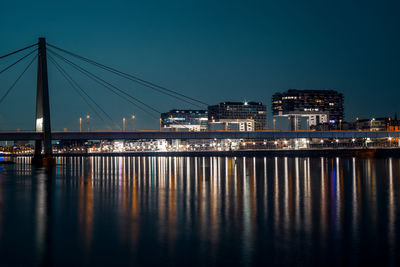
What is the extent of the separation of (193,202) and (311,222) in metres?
8.50

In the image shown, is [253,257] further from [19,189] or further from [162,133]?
[162,133]

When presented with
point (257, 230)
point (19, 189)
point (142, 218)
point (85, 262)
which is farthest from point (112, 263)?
point (19, 189)

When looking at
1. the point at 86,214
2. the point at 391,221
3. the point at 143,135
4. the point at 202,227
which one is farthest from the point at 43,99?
the point at 391,221

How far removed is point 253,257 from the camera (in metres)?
12.9

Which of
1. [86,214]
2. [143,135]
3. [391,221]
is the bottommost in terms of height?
[391,221]

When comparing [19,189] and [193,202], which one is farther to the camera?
[19,189]

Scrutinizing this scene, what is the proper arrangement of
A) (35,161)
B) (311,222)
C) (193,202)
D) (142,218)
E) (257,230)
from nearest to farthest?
1. (257,230)
2. (311,222)
3. (142,218)
4. (193,202)
5. (35,161)

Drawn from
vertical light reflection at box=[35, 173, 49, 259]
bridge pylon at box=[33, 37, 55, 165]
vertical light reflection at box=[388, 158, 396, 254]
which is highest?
bridge pylon at box=[33, 37, 55, 165]

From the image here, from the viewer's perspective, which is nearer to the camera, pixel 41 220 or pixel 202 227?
pixel 202 227

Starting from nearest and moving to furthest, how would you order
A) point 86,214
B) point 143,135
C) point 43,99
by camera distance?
point 86,214
point 43,99
point 143,135

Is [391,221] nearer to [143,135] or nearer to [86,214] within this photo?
[86,214]

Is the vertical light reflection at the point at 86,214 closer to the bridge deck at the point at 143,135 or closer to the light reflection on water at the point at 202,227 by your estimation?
the light reflection on water at the point at 202,227

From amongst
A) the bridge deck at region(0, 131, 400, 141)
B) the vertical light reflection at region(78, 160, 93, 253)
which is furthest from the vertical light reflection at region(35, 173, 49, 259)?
the bridge deck at region(0, 131, 400, 141)

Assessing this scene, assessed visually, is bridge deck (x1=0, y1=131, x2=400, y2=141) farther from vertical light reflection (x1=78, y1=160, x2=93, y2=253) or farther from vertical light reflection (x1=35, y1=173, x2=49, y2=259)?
vertical light reflection (x1=78, y1=160, x2=93, y2=253)
